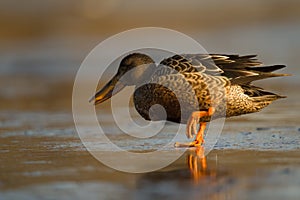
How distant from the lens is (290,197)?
14.4 ft

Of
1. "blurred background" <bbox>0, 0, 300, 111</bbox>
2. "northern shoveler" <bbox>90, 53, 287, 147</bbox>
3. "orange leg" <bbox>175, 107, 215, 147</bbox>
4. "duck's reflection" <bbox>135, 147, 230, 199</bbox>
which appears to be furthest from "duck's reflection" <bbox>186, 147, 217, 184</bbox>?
"blurred background" <bbox>0, 0, 300, 111</bbox>

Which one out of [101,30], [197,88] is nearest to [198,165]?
[197,88]

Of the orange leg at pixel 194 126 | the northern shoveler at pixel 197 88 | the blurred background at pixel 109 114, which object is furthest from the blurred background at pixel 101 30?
the orange leg at pixel 194 126

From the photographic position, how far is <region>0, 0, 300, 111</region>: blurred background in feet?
43.8

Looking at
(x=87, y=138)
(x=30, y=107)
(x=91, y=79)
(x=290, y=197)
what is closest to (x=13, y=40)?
(x=91, y=79)

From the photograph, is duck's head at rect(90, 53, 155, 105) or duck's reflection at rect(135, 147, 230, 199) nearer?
duck's reflection at rect(135, 147, 230, 199)

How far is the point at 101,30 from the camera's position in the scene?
18953 millimetres

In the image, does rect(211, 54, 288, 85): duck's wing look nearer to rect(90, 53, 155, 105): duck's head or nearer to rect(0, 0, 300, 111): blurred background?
rect(90, 53, 155, 105): duck's head

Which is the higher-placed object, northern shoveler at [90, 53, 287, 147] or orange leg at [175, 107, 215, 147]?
northern shoveler at [90, 53, 287, 147]

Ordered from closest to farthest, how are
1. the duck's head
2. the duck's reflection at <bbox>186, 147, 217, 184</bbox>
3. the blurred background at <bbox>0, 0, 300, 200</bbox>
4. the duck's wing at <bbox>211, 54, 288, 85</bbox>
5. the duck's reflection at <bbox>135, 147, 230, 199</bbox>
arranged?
1. the duck's reflection at <bbox>135, 147, 230, 199</bbox>
2. the blurred background at <bbox>0, 0, 300, 200</bbox>
3. the duck's reflection at <bbox>186, 147, 217, 184</bbox>
4. the duck's wing at <bbox>211, 54, 288, 85</bbox>
5. the duck's head

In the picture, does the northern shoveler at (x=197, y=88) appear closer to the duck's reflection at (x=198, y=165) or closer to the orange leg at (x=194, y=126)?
the orange leg at (x=194, y=126)

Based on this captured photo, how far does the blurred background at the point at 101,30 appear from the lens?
13359 millimetres

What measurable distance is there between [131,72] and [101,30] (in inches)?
477

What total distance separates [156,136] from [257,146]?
1.26 metres
